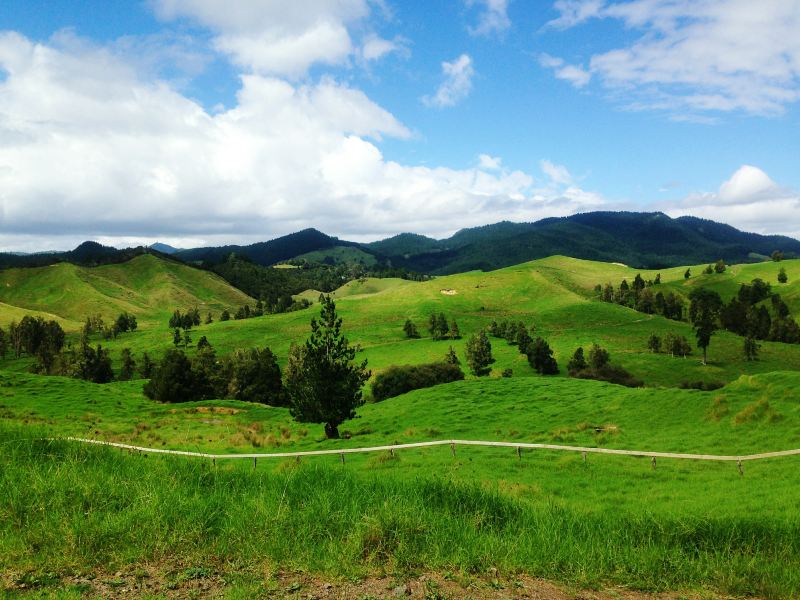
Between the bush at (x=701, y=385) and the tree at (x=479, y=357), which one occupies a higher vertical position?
the tree at (x=479, y=357)

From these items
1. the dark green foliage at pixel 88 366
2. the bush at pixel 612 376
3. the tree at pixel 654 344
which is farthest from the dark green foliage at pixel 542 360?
the dark green foliage at pixel 88 366

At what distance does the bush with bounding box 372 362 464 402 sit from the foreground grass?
82.9m

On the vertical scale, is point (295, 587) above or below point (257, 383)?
above

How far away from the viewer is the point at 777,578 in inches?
261

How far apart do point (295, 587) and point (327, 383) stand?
39.9 metres

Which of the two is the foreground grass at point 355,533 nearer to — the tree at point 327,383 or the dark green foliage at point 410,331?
the tree at point 327,383

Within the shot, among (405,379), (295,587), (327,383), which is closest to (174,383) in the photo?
(405,379)

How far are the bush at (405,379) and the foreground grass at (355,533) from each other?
82900 mm

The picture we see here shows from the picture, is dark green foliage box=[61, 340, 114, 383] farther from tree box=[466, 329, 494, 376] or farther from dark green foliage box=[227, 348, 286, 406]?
tree box=[466, 329, 494, 376]

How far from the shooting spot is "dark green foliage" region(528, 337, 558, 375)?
12062 cm

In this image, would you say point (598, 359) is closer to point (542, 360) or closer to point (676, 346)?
point (542, 360)

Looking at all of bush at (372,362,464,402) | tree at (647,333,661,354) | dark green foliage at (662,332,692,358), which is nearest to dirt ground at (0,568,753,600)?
bush at (372,362,464,402)

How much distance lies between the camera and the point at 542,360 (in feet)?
396

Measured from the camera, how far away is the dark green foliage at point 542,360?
121m
